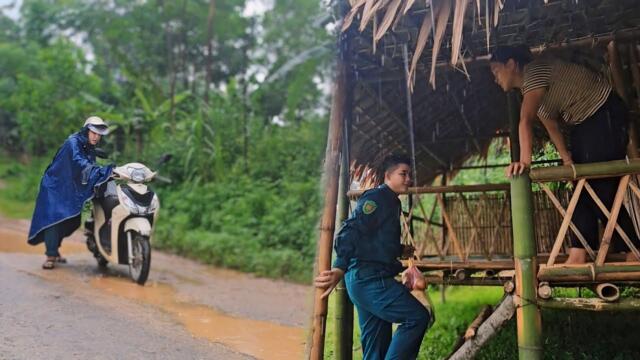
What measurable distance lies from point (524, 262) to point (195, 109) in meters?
11.9

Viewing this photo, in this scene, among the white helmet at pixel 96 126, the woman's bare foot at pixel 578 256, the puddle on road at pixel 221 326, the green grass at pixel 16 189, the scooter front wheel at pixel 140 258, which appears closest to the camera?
the woman's bare foot at pixel 578 256

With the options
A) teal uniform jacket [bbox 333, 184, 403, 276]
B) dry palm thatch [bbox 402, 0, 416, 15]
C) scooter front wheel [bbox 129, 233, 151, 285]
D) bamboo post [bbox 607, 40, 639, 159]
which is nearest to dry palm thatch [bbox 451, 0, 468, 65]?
dry palm thatch [bbox 402, 0, 416, 15]

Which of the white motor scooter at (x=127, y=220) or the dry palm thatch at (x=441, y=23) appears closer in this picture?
the dry palm thatch at (x=441, y=23)

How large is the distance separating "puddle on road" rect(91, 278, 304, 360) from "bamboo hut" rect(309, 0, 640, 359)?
2.54 ft

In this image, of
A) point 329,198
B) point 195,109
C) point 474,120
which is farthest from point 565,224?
point 195,109

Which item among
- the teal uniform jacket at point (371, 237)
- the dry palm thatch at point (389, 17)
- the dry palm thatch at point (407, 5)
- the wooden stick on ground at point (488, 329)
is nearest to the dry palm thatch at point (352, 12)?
the dry palm thatch at point (389, 17)

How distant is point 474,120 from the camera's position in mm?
6852

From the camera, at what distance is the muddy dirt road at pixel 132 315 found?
3980 mm

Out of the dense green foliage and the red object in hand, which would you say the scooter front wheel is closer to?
the dense green foliage

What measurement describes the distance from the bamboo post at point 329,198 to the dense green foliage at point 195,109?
122 inches

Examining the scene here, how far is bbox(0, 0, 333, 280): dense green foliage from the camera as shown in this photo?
9.15 metres

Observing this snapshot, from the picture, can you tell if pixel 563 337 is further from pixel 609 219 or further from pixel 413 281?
pixel 413 281

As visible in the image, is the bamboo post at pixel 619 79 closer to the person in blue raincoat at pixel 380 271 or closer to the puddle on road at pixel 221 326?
the person in blue raincoat at pixel 380 271

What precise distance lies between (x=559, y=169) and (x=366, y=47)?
1838 mm
